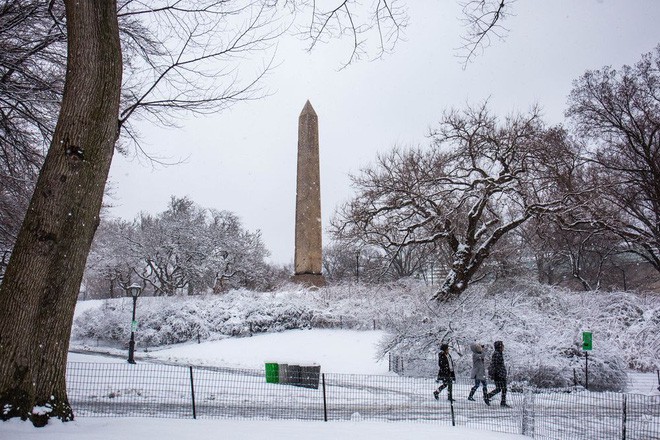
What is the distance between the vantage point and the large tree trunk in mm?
5293

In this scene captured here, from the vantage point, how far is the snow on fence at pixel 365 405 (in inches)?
390

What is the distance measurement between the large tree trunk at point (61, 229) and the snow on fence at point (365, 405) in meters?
4.02

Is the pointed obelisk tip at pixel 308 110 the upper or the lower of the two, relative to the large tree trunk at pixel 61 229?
upper

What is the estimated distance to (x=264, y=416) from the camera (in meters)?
10.4

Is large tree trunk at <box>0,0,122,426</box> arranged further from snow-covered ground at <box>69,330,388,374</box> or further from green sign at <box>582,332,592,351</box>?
snow-covered ground at <box>69,330,388,374</box>

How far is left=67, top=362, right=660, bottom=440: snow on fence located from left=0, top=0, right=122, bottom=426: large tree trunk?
158 inches

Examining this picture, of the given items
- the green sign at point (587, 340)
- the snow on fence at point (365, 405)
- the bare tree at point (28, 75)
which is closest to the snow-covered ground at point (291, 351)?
the snow on fence at point (365, 405)

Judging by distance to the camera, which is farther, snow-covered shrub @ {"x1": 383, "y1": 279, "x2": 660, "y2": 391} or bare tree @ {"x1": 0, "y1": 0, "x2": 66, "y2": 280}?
snow-covered shrub @ {"x1": 383, "y1": 279, "x2": 660, "y2": 391}

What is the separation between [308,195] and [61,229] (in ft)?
88.8

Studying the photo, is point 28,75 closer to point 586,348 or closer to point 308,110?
point 586,348

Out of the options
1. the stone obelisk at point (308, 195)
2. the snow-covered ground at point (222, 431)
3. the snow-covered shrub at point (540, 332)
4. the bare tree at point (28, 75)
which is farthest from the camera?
the stone obelisk at point (308, 195)

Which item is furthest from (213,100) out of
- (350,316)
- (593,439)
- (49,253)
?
(350,316)

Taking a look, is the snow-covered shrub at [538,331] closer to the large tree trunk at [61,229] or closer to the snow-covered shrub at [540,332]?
the snow-covered shrub at [540,332]

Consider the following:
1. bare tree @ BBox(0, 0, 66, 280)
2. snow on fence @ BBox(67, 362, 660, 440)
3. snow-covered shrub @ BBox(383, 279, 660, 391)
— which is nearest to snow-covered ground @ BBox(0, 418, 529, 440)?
snow on fence @ BBox(67, 362, 660, 440)
